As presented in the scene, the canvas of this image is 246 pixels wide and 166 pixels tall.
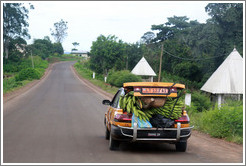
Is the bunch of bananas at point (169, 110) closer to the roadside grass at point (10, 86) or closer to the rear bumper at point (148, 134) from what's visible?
the rear bumper at point (148, 134)

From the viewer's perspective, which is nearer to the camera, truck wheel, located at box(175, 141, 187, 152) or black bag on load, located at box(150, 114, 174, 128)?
black bag on load, located at box(150, 114, 174, 128)

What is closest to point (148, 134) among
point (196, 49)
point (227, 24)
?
point (227, 24)

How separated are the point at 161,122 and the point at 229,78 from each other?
53.7ft

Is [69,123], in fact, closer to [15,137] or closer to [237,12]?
[15,137]

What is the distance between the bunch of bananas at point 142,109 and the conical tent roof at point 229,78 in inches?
600

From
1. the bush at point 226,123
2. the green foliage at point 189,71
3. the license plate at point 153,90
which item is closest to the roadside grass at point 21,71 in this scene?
the green foliage at point 189,71

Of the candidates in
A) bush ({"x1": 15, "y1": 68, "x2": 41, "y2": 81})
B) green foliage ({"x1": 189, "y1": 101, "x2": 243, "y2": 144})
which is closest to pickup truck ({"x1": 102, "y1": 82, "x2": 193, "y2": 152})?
green foliage ({"x1": 189, "y1": 101, "x2": 243, "y2": 144})

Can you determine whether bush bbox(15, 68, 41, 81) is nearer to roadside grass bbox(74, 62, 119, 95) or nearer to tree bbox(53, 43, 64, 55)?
roadside grass bbox(74, 62, 119, 95)

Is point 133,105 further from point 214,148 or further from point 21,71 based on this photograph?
point 21,71

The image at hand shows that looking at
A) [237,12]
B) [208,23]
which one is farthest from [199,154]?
[208,23]

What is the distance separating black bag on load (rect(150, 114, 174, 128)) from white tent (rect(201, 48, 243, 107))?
15.5 m

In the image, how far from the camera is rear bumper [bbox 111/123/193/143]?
681 cm

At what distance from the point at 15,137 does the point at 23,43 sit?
5970cm

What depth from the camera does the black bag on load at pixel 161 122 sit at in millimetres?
6887
